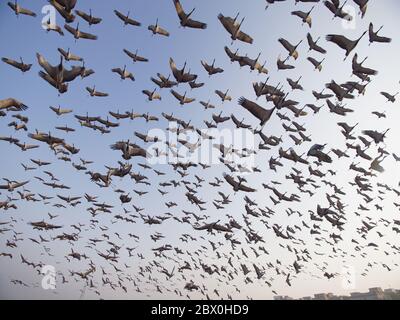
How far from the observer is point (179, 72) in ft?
54.4

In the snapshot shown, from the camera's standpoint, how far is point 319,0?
14.6 metres
